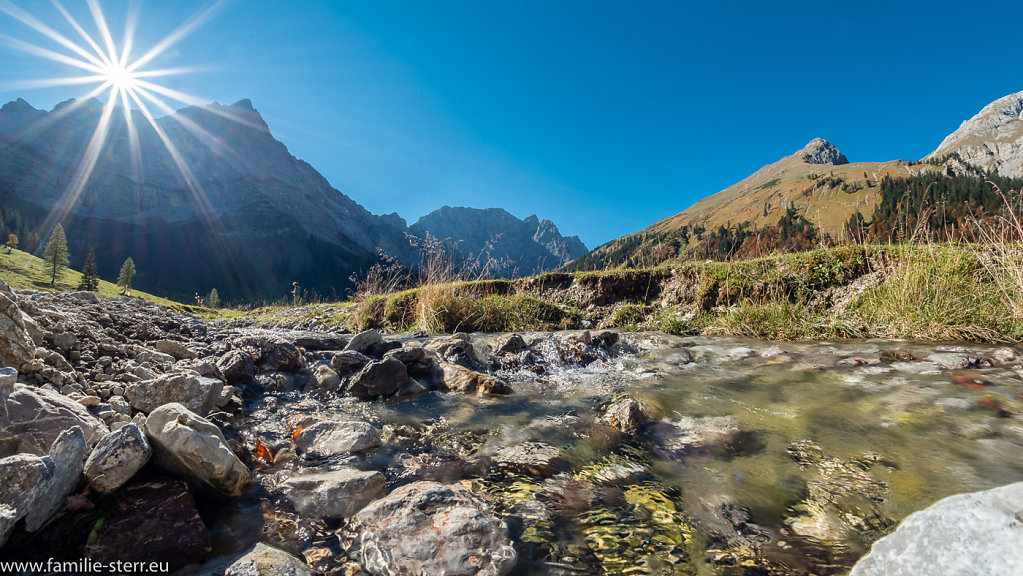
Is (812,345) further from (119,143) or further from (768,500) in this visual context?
(119,143)

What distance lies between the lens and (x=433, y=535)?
170 cm

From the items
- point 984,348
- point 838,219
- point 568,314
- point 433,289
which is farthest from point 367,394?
point 838,219

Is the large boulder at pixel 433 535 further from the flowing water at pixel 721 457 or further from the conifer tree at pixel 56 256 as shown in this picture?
the conifer tree at pixel 56 256

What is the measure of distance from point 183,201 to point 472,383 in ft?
707

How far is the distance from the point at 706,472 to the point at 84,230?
20850 centimetres

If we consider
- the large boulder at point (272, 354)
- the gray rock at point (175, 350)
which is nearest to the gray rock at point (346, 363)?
the large boulder at point (272, 354)

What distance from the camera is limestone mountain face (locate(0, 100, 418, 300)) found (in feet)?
450

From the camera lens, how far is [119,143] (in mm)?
172250

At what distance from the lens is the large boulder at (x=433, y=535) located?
1570 mm

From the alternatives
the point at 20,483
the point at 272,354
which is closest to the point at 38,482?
the point at 20,483

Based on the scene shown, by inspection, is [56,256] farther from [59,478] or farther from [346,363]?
[59,478]

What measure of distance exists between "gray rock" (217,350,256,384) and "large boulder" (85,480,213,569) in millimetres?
2722

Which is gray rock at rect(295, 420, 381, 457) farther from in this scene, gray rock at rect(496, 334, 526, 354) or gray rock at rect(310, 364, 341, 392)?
gray rock at rect(496, 334, 526, 354)

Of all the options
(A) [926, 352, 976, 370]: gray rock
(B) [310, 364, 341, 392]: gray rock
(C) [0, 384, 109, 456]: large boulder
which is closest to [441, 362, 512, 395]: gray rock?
(B) [310, 364, 341, 392]: gray rock
